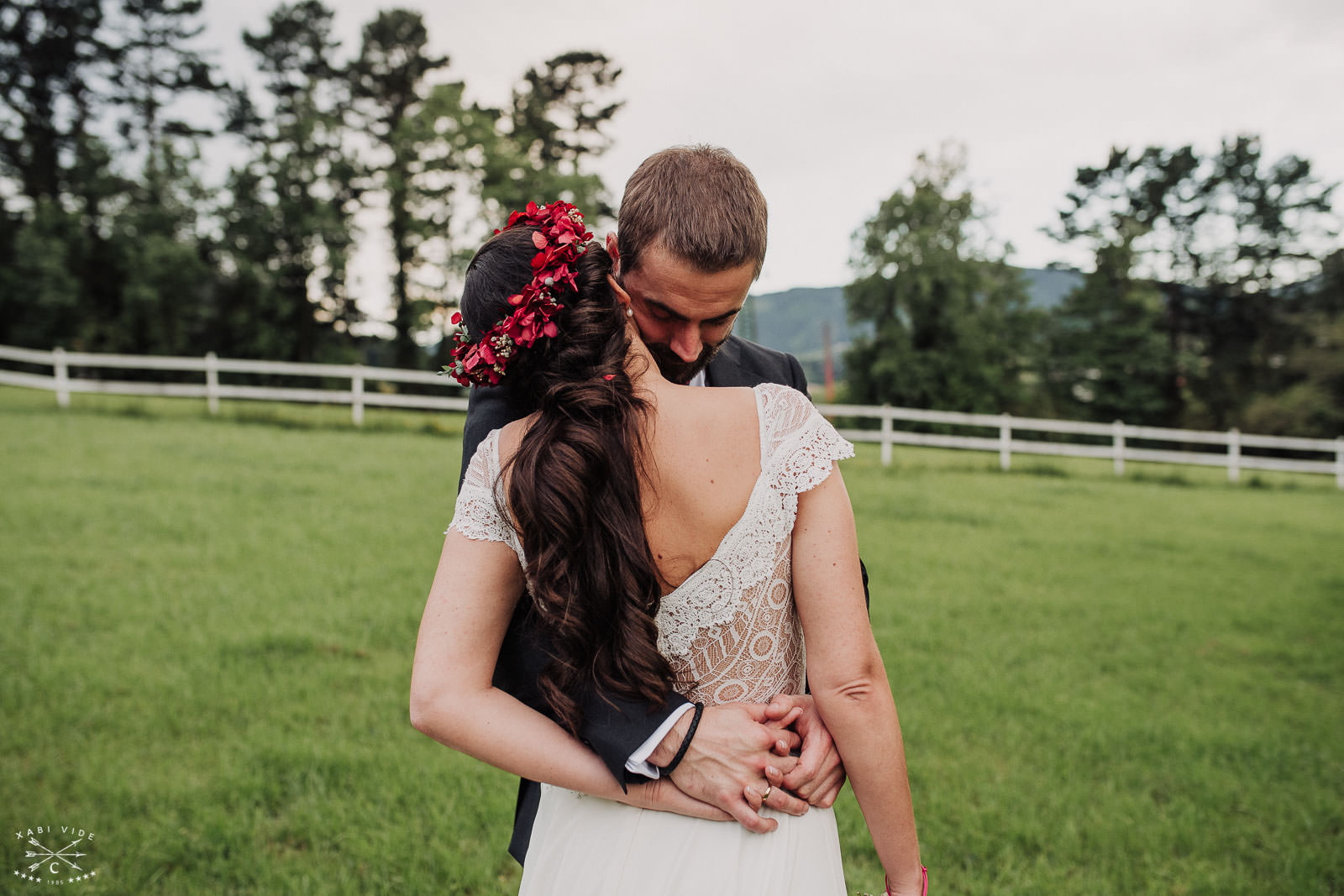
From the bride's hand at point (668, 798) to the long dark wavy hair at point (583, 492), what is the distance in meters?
0.15

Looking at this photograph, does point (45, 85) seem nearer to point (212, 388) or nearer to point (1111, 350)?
point (212, 388)

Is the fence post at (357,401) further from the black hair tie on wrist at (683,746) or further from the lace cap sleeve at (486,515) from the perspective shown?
the black hair tie on wrist at (683,746)

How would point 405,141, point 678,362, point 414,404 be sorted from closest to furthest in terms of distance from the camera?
1. point 678,362
2. point 414,404
3. point 405,141

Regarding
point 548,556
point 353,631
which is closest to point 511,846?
point 548,556

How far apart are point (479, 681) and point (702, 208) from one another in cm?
93

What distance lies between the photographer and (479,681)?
4.56 ft

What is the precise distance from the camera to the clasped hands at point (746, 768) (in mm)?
1430

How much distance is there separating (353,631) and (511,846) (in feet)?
13.6

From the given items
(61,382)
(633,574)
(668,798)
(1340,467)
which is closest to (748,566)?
(633,574)

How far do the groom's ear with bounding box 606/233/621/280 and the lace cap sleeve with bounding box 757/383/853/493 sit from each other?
42 centimetres

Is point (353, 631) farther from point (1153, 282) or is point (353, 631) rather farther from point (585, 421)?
point (1153, 282)

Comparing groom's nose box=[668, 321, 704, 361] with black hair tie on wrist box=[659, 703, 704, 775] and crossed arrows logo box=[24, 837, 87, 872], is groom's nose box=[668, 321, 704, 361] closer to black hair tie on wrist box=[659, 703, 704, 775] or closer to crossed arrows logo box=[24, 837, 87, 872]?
black hair tie on wrist box=[659, 703, 704, 775]

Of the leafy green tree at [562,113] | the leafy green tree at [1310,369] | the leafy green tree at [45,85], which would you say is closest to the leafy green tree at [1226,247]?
the leafy green tree at [1310,369]

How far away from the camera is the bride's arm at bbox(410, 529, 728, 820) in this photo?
1.36 meters
